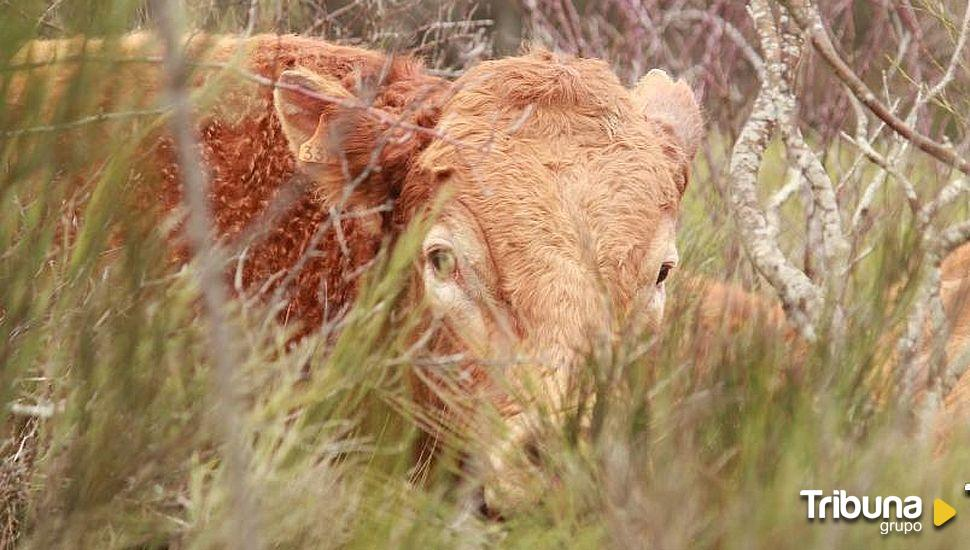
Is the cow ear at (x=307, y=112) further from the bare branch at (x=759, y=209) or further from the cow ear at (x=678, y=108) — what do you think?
the bare branch at (x=759, y=209)

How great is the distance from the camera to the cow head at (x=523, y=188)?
3.82 metres

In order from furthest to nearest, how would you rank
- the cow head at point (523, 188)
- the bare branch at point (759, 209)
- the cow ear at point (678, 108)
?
the cow ear at point (678, 108)
the bare branch at point (759, 209)
the cow head at point (523, 188)

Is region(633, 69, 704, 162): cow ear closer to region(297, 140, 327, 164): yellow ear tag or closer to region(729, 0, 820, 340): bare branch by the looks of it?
region(729, 0, 820, 340): bare branch

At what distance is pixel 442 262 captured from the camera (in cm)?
404

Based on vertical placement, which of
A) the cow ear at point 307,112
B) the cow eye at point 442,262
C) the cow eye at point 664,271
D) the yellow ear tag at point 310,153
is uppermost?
the cow ear at point 307,112

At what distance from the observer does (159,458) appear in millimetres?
2727

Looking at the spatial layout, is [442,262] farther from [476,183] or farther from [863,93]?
[863,93]

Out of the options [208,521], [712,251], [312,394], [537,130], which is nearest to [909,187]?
[537,130]

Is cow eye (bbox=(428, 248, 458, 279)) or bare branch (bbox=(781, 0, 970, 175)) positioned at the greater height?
bare branch (bbox=(781, 0, 970, 175))
